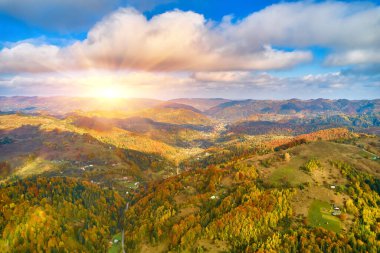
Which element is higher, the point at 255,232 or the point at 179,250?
the point at 255,232

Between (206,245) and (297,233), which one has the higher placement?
(297,233)

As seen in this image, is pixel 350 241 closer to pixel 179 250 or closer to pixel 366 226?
pixel 366 226

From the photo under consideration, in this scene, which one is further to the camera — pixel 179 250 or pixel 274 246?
pixel 179 250

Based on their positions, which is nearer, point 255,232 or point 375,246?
point 375,246

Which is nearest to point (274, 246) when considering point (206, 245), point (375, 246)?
point (206, 245)

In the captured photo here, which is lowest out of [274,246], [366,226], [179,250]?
[179,250]

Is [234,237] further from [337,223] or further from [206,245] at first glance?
[337,223]

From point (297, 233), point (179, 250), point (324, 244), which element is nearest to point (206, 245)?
point (179, 250)

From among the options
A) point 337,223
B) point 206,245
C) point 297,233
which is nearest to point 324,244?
point 297,233

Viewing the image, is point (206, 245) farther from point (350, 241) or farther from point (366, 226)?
point (366, 226)
